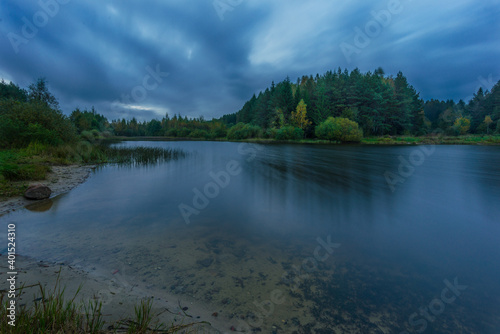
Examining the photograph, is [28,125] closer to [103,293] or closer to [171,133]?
[103,293]

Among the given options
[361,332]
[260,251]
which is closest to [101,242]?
[260,251]

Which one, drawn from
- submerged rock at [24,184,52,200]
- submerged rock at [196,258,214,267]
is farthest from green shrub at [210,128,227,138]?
submerged rock at [196,258,214,267]

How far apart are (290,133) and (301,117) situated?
6335mm

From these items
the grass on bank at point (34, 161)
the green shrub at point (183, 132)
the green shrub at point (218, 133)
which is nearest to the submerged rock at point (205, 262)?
the grass on bank at point (34, 161)

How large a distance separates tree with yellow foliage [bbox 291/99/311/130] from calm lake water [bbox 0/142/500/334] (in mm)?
61545

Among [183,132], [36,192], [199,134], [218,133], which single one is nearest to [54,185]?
[36,192]

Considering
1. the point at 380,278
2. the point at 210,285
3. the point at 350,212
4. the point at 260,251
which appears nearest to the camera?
the point at 210,285

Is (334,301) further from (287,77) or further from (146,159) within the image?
(287,77)

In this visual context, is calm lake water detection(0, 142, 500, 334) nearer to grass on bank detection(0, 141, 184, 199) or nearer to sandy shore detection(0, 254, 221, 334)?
sandy shore detection(0, 254, 221, 334)

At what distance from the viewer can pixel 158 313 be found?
3.22 meters

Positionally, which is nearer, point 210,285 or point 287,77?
point 210,285

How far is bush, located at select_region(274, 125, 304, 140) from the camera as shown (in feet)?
226

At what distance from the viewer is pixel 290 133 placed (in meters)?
69.3

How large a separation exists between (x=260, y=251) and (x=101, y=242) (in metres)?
4.15
